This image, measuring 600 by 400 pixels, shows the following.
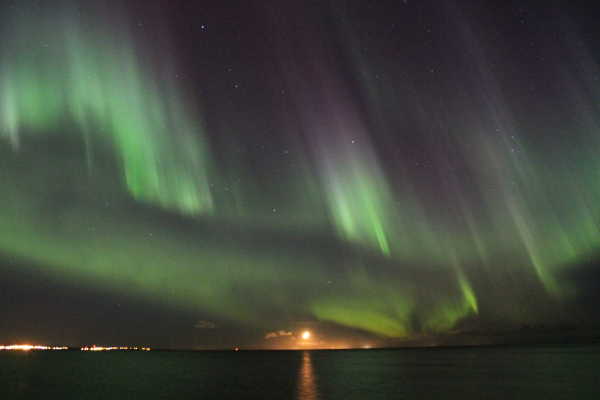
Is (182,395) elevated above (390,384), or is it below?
above

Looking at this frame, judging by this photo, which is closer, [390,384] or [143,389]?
[143,389]

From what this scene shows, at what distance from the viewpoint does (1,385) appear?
7338 centimetres

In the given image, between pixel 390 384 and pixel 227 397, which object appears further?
pixel 390 384

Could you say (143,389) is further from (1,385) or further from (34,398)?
(1,385)

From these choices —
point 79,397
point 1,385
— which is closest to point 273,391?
point 79,397

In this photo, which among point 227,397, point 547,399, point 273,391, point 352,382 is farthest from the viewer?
point 352,382

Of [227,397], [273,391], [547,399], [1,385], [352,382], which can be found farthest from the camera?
[352,382]

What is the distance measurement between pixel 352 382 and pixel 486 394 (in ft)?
90.0

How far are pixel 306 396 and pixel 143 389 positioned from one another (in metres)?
25.5

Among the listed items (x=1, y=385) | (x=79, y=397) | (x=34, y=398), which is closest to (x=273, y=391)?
(x=79, y=397)

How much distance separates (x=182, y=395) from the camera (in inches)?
2372

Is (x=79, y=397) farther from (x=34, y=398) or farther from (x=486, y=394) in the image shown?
(x=486, y=394)

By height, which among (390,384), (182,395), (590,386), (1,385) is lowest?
(590,386)

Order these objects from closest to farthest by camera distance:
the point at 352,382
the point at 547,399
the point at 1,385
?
the point at 547,399, the point at 1,385, the point at 352,382
